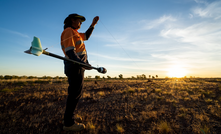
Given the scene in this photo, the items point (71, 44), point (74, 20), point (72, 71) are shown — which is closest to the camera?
point (71, 44)

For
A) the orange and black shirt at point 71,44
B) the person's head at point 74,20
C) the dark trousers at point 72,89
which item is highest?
the person's head at point 74,20

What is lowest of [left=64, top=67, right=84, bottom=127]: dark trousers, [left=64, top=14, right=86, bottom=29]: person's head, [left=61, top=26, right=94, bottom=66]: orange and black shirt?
[left=64, top=67, right=84, bottom=127]: dark trousers

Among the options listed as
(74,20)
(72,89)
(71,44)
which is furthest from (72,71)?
(74,20)

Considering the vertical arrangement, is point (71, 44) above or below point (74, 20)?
below

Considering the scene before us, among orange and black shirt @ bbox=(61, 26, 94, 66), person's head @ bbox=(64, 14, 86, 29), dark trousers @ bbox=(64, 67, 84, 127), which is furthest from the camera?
person's head @ bbox=(64, 14, 86, 29)

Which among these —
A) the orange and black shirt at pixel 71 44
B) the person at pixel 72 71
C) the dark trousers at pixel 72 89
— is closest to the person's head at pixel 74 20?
the person at pixel 72 71

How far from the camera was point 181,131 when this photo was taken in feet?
9.60

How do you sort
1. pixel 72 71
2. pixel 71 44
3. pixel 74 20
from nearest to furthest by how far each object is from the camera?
pixel 71 44
pixel 72 71
pixel 74 20

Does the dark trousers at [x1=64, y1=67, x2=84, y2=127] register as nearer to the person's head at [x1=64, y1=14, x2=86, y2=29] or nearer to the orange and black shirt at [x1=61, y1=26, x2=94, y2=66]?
the orange and black shirt at [x1=61, y1=26, x2=94, y2=66]

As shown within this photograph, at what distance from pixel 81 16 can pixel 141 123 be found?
3985 millimetres

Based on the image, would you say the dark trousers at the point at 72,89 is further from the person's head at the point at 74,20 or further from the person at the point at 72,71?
the person's head at the point at 74,20

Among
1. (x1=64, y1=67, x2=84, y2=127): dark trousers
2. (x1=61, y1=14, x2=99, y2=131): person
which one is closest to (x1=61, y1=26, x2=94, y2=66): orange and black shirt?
(x1=61, y1=14, x2=99, y2=131): person

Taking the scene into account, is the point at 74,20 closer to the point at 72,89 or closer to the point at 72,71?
the point at 72,71

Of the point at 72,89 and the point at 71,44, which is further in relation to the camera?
the point at 72,89
